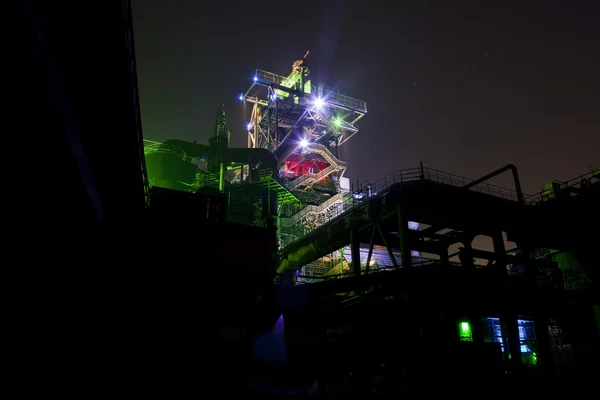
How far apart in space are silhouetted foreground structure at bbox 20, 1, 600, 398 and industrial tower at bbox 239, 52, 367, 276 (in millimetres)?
27496

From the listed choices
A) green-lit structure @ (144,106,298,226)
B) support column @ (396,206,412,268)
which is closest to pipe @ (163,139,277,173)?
green-lit structure @ (144,106,298,226)

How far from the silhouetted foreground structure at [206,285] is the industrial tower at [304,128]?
27.5m

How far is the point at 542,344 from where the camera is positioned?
2688 cm

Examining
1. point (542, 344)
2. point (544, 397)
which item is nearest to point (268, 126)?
point (542, 344)

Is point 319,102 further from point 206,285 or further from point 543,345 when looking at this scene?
point 206,285

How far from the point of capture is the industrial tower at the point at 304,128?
2219 inches

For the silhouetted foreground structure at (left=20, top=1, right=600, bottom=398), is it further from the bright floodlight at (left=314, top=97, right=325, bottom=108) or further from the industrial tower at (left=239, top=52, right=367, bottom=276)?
the bright floodlight at (left=314, top=97, right=325, bottom=108)

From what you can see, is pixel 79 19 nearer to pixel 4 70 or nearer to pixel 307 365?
pixel 4 70

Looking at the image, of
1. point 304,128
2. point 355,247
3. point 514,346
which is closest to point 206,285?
point 355,247

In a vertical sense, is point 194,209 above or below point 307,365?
above

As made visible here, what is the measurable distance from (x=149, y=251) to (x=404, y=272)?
12.5 metres

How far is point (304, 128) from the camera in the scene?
6053cm

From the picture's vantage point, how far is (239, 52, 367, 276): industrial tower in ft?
185

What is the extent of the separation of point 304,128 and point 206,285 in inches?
A: 1798
